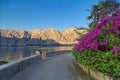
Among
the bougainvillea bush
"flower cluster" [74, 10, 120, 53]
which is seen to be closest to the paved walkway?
the bougainvillea bush

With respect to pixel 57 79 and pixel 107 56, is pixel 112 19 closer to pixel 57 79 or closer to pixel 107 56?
pixel 107 56

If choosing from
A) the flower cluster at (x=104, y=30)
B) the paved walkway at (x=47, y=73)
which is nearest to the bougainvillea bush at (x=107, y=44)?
the flower cluster at (x=104, y=30)

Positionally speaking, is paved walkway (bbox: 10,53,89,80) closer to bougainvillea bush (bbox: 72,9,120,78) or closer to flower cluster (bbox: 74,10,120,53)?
bougainvillea bush (bbox: 72,9,120,78)

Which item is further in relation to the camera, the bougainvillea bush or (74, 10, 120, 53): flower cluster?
(74, 10, 120, 53): flower cluster

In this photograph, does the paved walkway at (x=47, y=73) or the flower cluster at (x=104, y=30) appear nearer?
the flower cluster at (x=104, y=30)

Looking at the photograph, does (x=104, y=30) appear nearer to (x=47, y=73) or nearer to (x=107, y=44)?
(x=107, y=44)

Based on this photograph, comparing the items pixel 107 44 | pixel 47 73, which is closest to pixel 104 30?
pixel 107 44

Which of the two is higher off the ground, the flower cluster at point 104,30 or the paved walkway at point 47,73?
the flower cluster at point 104,30

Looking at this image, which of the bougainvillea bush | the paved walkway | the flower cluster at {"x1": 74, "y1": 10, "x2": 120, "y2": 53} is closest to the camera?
the bougainvillea bush

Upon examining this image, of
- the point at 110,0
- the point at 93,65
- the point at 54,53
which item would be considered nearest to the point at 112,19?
the point at 93,65

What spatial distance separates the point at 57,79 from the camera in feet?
43.6

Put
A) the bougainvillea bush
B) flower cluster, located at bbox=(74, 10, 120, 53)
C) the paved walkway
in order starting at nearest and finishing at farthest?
the bougainvillea bush, flower cluster, located at bbox=(74, 10, 120, 53), the paved walkway

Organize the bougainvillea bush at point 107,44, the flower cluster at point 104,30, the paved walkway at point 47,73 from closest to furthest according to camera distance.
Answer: the bougainvillea bush at point 107,44
the flower cluster at point 104,30
the paved walkway at point 47,73

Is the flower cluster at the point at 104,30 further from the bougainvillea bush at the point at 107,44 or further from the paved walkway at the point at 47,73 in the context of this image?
the paved walkway at the point at 47,73
